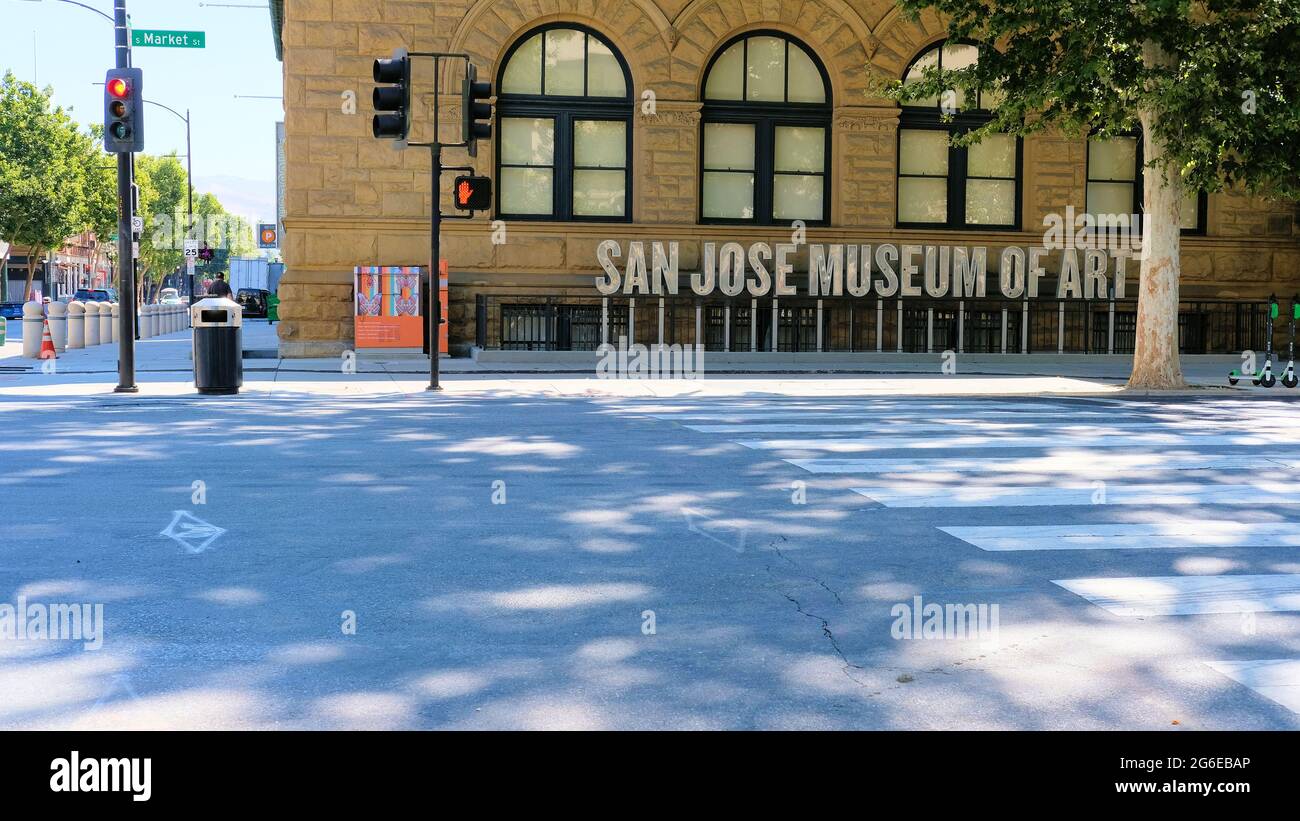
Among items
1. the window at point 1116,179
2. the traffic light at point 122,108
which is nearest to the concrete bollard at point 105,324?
the traffic light at point 122,108

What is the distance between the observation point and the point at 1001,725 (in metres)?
4.68

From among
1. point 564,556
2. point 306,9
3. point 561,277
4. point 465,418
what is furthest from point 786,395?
point 306,9

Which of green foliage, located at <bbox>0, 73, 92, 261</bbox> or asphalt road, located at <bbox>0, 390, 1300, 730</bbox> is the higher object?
green foliage, located at <bbox>0, 73, 92, 261</bbox>

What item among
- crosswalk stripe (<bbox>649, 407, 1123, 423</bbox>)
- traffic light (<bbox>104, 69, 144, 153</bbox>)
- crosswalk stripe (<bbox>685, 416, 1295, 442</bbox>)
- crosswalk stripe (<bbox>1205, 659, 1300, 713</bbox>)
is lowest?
crosswalk stripe (<bbox>1205, 659, 1300, 713</bbox>)

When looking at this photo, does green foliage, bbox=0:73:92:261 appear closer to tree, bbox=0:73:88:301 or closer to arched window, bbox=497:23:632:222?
tree, bbox=0:73:88:301

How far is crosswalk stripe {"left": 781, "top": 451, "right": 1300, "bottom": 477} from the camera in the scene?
1078 cm

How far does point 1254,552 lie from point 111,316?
32.0 metres

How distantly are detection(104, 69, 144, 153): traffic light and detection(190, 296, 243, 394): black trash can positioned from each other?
2.29m

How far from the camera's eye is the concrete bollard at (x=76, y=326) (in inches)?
1190

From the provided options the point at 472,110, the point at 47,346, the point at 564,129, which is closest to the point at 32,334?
the point at 47,346

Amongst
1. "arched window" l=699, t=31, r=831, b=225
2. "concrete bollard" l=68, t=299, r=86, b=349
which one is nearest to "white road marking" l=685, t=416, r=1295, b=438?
"arched window" l=699, t=31, r=831, b=225

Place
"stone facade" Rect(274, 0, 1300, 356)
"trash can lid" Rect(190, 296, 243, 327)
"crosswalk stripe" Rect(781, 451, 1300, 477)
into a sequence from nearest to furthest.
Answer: "crosswalk stripe" Rect(781, 451, 1300, 477) → "trash can lid" Rect(190, 296, 243, 327) → "stone facade" Rect(274, 0, 1300, 356)

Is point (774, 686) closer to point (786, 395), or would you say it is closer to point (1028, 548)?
point (1028, 548)

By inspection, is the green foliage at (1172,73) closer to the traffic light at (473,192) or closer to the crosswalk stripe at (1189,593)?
the traffic light at (473,192)
